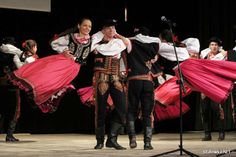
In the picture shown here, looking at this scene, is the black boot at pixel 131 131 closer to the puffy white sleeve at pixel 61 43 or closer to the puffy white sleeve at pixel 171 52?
the puffy white sleeve at pixel 171 52

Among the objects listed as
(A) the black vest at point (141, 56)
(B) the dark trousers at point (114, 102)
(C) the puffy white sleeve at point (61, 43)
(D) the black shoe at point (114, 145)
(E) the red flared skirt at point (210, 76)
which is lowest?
(D) the black shoe at point (114, 145)

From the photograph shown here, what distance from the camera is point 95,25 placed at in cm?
1042

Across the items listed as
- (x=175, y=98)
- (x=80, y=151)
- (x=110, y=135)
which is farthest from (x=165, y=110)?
(x=80, y=151)

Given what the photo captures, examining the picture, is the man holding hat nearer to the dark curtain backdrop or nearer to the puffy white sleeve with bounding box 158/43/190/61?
the puffy white sleeve with bounding box 158/43/190/61

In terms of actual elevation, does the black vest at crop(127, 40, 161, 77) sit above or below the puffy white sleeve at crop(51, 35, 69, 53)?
below

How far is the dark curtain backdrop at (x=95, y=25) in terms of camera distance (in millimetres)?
10148

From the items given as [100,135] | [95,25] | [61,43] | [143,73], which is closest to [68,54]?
[61,43]

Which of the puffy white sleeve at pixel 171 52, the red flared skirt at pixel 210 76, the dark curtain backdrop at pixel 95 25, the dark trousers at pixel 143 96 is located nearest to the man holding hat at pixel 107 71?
the dark trousers at pixel 143 96

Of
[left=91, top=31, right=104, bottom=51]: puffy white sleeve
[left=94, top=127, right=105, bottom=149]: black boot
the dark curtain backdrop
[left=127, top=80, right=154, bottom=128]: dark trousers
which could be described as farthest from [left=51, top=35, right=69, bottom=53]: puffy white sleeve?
the dark curtain backdrop

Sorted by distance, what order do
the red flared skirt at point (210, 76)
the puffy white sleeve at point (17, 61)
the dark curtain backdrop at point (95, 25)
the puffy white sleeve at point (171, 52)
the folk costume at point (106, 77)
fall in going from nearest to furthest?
the red flared skirt at point (210, 76) → the puffy white sleeve at point (171, 52) → the folk costume at point (106, 77) → the puffy white sleeve at point (17, 61) → the dark curtain backdrop at point (95, 25)

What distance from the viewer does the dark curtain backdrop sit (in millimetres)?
10148

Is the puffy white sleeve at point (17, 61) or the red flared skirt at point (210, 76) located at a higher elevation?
the puffy white sleeve at point (17, 61)

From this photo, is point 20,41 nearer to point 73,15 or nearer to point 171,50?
point 73,15

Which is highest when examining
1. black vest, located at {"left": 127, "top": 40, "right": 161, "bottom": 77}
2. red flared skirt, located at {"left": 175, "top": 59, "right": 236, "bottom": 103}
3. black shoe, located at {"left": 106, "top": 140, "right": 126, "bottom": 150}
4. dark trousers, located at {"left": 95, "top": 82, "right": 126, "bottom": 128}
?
black vest, located at {"left": 127, "top": 40, "right": 161, "bottom": 77}
